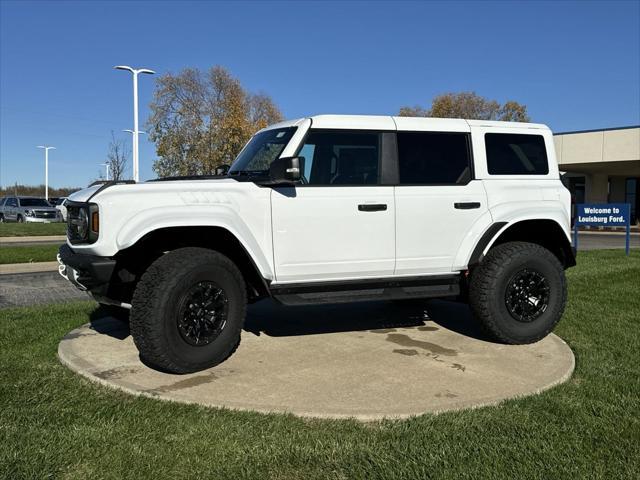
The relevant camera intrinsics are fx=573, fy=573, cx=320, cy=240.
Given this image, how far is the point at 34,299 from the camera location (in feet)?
28.0

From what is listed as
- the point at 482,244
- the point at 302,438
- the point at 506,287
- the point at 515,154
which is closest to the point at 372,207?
the point at 482,244

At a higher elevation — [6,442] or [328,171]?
[328,171]

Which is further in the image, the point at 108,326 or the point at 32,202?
the point at 32,202

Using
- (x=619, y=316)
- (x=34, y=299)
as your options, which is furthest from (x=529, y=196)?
Result: (x=34, y=299)

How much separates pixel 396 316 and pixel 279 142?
2.54 meters

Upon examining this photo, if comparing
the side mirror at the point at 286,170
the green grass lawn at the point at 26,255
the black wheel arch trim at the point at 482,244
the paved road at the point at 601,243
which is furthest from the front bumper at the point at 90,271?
the paved road at the point at 601,243

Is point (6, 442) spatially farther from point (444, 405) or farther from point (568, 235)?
point (568, 235)

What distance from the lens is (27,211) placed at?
32500mm

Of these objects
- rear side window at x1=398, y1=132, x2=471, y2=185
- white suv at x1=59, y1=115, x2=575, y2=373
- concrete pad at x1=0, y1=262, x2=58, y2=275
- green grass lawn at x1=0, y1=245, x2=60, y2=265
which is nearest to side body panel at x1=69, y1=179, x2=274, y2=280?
white suv at x1=59, y1=115, x2=575, y2=373

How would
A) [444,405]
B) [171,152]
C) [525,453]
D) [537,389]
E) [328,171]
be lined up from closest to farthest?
1. [525,453]
2. [444,405]
3. [537,389]
4. [328,171]
5. [171,152]

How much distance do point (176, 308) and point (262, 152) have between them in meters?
1.76

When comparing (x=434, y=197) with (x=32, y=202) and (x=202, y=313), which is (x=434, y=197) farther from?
(x=32, y=202)

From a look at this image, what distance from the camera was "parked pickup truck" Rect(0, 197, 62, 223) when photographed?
106ft

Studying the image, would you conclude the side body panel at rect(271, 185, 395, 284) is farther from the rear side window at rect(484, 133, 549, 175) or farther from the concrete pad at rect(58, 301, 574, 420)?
the rear side window at rect(484, 133, 549, 175)
